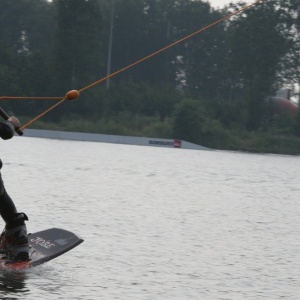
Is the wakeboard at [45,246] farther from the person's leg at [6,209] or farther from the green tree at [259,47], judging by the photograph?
the green tree at [259,47]

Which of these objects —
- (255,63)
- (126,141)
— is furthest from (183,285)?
(255,63)

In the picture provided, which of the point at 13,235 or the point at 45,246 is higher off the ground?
the point at 13,235

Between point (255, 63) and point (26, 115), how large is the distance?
2451 centimetres

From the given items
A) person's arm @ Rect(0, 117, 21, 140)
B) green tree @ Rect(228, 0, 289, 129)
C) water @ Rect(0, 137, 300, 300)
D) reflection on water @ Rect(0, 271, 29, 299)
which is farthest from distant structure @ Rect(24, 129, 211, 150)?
person's arm @ Rect(0, 117, 21, 140)

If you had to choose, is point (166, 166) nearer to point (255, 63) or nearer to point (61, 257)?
point (61, 257)

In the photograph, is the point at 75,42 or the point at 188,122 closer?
the point at 188,122

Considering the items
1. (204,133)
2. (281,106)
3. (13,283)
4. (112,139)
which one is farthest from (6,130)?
(281,106)

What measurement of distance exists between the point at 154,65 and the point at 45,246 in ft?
330

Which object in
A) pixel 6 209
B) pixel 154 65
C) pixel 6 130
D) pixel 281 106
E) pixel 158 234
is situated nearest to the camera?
pixel 6 130

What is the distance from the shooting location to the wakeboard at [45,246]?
10.9 m

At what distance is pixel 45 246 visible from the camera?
37.9ft

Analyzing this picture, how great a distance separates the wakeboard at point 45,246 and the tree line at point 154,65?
210 ft

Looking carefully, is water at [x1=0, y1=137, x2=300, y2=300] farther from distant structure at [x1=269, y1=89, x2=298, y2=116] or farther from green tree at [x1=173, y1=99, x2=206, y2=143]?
distant structure at [x1=269, y1=89, x2=298, y2=116]

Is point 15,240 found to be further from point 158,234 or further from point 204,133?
point 204,133
